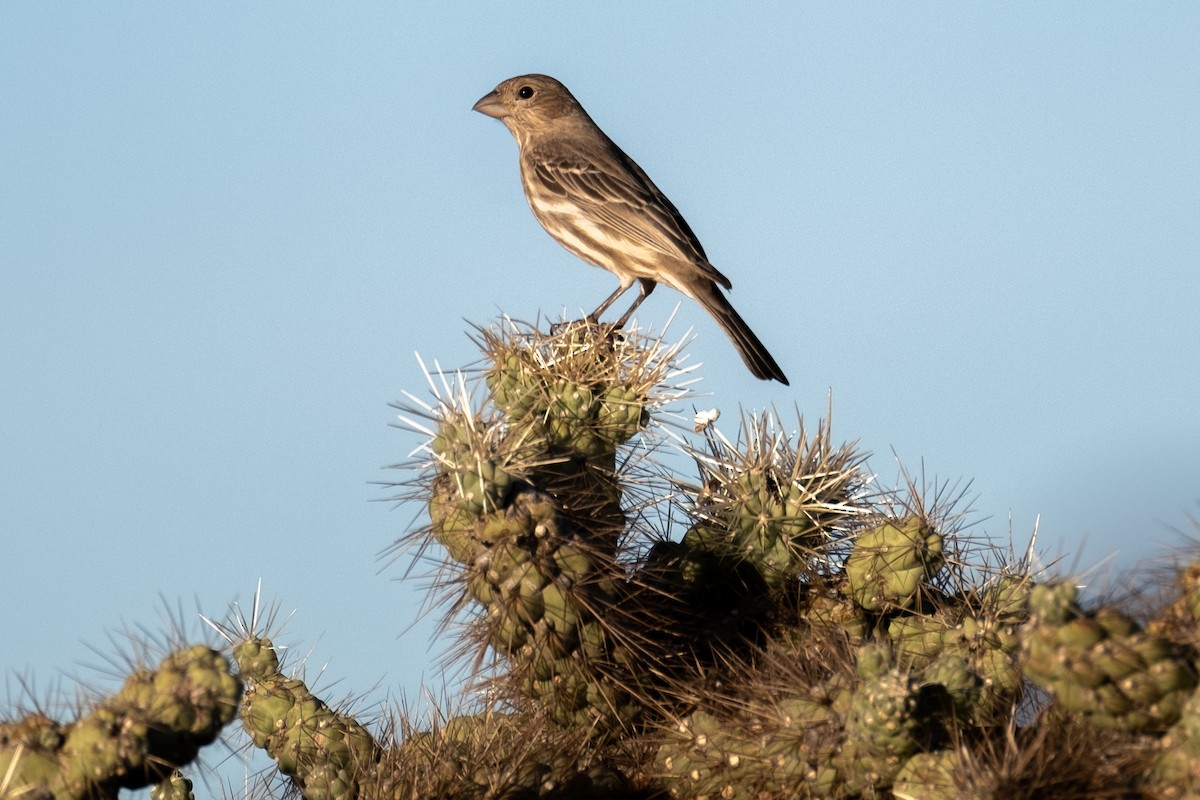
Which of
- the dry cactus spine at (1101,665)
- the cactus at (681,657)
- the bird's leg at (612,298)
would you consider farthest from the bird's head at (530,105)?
the dry cactus spine at (1101,665)

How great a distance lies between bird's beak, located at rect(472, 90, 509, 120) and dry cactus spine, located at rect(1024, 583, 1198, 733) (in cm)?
689

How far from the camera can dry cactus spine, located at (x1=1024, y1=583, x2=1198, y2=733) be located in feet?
9.71

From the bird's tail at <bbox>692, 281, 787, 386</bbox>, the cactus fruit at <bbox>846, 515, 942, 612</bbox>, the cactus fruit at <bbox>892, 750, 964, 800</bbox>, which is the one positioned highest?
Result: the bird's tail at <bbox>692, 281, 787, 386</bbox>

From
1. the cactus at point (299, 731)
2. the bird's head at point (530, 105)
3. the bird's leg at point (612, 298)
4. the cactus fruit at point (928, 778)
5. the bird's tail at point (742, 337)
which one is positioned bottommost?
the cactus fruit at point (928, 778)

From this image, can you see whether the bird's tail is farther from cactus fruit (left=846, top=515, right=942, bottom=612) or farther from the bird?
cactus fruit (left=846, top=515, right=942, bottom=612)

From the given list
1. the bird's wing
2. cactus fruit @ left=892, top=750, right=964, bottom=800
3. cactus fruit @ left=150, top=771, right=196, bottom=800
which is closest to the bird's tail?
the bird's wing

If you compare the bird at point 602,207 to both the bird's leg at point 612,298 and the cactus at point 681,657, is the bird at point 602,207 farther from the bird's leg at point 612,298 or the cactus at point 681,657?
the cactus at point 681,657

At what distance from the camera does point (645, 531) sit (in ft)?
15.5

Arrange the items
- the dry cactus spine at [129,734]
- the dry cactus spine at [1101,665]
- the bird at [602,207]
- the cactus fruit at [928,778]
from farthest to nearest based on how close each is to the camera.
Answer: the bird at [602,207]
the cactus fruit at [928,778]
the dry cactus spine at [129,734]
the dry cactus spine at [1101,665]

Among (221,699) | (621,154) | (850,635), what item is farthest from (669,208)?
(221,699)

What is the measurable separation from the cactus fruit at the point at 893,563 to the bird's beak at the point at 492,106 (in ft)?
17.9

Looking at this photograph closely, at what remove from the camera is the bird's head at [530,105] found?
9.30 metres

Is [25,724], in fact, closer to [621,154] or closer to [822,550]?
[822,550]

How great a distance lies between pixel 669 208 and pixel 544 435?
14.0ft
